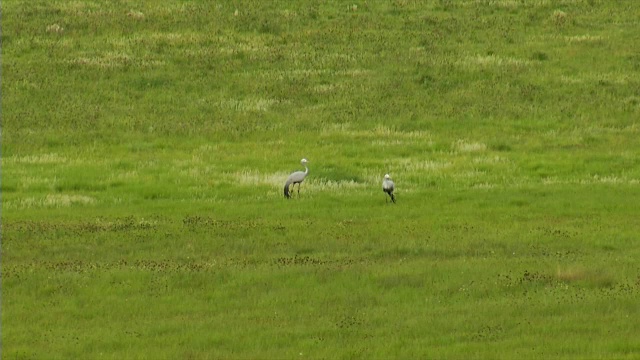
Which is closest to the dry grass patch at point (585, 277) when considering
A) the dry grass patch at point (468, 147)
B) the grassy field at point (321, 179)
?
the grassy field at point (321, 179)

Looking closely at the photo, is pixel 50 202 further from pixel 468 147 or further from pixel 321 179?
pixel 468 147

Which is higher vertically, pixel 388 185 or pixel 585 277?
pixel 585 277

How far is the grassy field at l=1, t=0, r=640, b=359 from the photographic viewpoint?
643 inches

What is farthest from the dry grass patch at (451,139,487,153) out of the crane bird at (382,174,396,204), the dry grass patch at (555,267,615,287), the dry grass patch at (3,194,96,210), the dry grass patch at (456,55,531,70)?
the dry grass patch at (555,267,615,287)

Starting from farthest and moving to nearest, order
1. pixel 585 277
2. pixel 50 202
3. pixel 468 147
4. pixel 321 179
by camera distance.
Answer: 1. pixel 468 147
2. pixel 321 179
3. pixel 50 202
4. pixel 585 277

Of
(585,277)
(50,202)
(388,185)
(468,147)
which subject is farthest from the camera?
(468,147)

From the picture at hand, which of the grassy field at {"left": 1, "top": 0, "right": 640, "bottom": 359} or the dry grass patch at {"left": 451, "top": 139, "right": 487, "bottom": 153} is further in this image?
the dry grass patch at {"left": 451, "top": 139, "right": 487, "bottom": 153}

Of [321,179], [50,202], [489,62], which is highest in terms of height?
[50,202]

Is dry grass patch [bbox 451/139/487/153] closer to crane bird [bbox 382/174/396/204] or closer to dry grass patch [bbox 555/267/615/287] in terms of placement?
crane bird [bbox 382/174/396/204]

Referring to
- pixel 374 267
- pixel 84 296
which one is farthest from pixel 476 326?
pixel 84 296

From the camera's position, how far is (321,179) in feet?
99.1

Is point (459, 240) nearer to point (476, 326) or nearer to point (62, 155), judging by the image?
point (476, 326)

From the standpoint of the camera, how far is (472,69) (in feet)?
151

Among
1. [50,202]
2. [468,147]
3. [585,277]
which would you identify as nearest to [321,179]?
[468,147]
